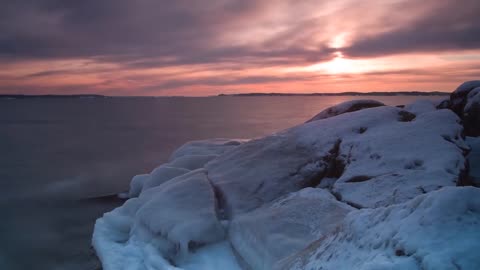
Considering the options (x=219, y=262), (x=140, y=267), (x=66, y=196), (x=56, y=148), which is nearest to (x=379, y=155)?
(x=219, y=262)

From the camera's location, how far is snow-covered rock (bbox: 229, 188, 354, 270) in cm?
598

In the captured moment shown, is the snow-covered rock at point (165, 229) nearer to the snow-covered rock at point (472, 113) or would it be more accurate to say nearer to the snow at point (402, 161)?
the snow at point (402, 161)

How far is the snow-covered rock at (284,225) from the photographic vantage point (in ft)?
19.6

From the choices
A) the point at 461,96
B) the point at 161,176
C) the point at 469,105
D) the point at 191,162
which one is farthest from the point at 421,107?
the point at 161,176

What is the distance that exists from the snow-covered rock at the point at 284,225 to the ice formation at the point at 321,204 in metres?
0.03

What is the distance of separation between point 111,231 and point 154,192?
162cm

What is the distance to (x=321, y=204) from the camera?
273 inches

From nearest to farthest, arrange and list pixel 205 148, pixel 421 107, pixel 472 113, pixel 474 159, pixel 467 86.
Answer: pixel 474 159 < pixel 472 113 < pixel 467 86 < pixel 421 107 < pixel 205 148

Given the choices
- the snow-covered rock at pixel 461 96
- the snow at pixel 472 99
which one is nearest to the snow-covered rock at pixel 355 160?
the snow at pixel 472 99

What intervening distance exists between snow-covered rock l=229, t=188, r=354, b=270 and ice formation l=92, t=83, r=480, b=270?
0.09ft

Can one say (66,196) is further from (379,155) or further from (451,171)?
(451,171)

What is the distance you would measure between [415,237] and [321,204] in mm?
4080

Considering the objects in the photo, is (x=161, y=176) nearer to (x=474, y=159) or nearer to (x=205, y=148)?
(x=205, y=148)

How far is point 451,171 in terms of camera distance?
22.0 ft
